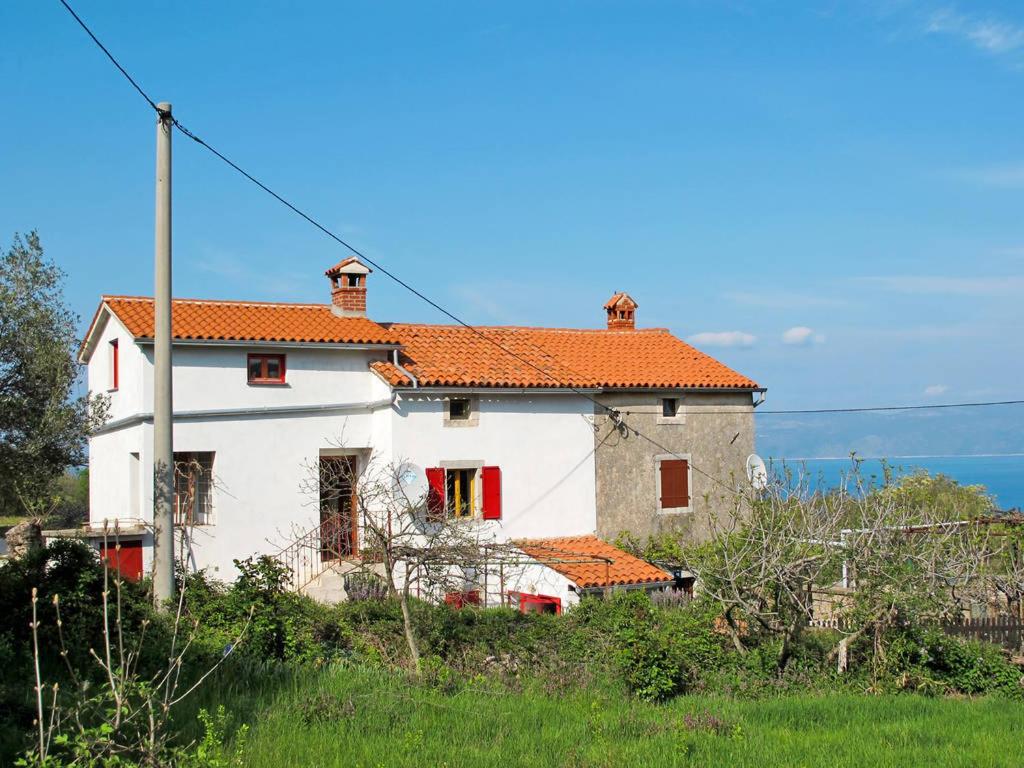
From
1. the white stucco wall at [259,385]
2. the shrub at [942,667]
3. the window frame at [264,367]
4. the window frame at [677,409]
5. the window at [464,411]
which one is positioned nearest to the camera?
the shrub at [942,667]

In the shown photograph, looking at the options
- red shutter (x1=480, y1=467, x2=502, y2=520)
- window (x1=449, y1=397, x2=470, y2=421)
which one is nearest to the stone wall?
red shutter (x1=480, y1=467, x2=502, y2=520)

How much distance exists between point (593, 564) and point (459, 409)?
14.4 feet

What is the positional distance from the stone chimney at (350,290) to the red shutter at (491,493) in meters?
4.82

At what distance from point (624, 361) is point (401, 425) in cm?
689

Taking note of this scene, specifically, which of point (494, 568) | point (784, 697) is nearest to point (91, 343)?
point (494, 568)

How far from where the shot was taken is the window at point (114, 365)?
67.6ft

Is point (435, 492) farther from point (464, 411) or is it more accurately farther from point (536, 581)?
point (536, 581)

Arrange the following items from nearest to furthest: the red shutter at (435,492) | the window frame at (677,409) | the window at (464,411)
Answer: the red shutter at (435,492)
the window at (464,411)
the window frame at (677,409)

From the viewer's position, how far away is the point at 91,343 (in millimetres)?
22406

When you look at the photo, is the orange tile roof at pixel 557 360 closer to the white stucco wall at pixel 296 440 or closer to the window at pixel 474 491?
the white stucco wall at pixel 296 440

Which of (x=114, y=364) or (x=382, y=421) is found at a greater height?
(x=114, y=364)

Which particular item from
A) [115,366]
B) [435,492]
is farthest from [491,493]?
[115,366]

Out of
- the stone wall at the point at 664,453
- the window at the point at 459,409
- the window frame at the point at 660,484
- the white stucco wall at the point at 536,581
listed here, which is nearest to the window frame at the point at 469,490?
the window at the point at 459,409

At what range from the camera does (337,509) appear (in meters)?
21.4
